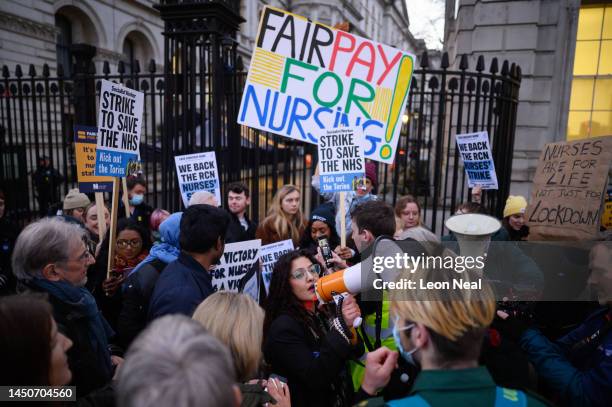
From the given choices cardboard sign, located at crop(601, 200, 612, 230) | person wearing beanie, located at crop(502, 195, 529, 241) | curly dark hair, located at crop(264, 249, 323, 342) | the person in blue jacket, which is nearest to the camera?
the person in blue jacket

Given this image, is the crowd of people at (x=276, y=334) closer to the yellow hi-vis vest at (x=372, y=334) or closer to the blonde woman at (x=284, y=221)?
the yellow hi-vis vest at (x=372, y=334)

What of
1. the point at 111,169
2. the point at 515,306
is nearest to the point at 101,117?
the point at 111,169

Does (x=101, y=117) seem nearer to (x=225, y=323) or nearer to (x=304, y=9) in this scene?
(x=225, y=323)

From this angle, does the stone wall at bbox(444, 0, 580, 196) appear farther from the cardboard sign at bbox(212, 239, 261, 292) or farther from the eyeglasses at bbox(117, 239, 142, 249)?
the eyeglasses at bbox(117, 239, 142, 249)

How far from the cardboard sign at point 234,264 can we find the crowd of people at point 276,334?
1.78 feet

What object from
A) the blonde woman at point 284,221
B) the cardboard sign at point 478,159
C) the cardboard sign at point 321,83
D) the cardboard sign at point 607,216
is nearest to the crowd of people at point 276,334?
the blonde woman at point 284,221

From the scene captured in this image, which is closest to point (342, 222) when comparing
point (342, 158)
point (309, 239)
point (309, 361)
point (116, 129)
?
point (342, 158)

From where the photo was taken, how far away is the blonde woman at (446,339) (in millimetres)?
1287

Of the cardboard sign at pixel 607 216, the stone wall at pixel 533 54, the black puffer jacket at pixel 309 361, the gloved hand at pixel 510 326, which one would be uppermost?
the stone wall at pixel 533 54

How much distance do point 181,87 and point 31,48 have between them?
13513 mm

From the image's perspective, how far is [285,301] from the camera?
2.58m

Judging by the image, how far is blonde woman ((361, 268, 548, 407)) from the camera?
129 centimetres

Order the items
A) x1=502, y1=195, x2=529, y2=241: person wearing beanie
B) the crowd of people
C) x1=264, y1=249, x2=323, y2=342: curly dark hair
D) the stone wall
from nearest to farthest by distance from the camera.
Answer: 1. the crowd of people
2. x1=264, y1=249, x2=323, y2=342: curly dark hair
3. x1=502, y1=195, x2=529, y2=241: person wearing beanie
4. the stone wall
